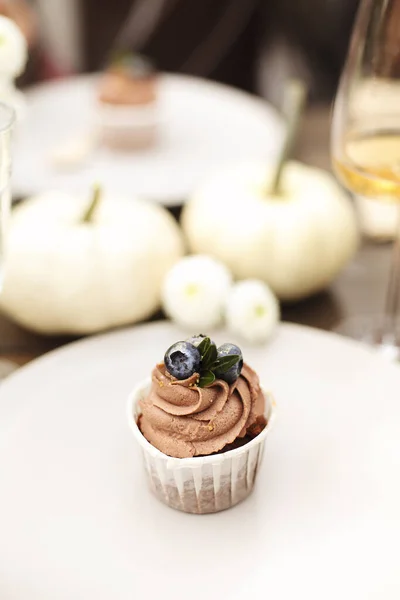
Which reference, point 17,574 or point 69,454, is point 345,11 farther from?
point 17,574

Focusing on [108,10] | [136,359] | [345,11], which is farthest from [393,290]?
[108,10]

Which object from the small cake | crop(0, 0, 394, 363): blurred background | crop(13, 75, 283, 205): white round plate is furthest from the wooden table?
the small cake

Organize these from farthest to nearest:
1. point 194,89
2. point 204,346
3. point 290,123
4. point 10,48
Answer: point 194,89, point 290,123, point 10,48, point 204,346

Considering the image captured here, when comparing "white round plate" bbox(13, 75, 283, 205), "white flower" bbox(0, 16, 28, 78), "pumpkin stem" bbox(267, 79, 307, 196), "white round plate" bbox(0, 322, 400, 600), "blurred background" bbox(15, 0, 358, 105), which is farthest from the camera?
"blurred background" bbox(15, 0, 358, 105)

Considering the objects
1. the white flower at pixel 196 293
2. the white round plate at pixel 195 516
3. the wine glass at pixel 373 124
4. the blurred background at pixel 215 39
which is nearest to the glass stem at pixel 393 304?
the wine glass at pixel 373 124

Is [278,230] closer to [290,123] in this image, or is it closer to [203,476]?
[290,123]

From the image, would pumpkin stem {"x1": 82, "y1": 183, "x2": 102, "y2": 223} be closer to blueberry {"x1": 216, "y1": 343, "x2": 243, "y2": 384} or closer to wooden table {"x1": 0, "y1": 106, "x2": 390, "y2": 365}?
wooden table {"x1": 0, "y1": 106, "x2": 390, "y2": 365}

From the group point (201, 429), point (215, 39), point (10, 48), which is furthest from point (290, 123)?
point (215, 39)
